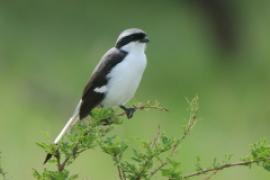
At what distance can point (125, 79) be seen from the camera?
426cm

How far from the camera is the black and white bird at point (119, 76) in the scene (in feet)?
14.0

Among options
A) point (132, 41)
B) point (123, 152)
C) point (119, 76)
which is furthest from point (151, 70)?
point (123, 152)

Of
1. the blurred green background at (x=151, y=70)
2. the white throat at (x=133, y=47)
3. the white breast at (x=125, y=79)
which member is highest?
the white throat at (x=133, y=47)

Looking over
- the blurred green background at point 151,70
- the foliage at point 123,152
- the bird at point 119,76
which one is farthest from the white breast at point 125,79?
the blurred green background at point 151,70

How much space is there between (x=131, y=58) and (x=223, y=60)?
782cm

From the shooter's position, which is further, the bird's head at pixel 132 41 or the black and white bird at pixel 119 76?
the bird's head at pixel 132 41

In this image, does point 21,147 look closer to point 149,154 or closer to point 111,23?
point 111,23

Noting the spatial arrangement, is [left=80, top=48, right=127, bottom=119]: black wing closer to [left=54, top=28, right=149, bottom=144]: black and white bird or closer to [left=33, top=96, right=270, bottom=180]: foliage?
[left=54, top=28, right=149, bottom=144]: black and white bird

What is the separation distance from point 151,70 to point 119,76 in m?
6.82

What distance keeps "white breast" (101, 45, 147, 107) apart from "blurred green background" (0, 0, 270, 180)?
10.1ft

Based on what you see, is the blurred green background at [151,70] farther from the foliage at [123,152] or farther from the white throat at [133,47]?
the foliage at [123,152]

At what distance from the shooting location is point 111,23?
41.9ft

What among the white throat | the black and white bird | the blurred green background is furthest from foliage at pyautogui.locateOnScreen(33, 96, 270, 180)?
the blurred green background

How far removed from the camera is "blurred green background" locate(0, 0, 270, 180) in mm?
8686
